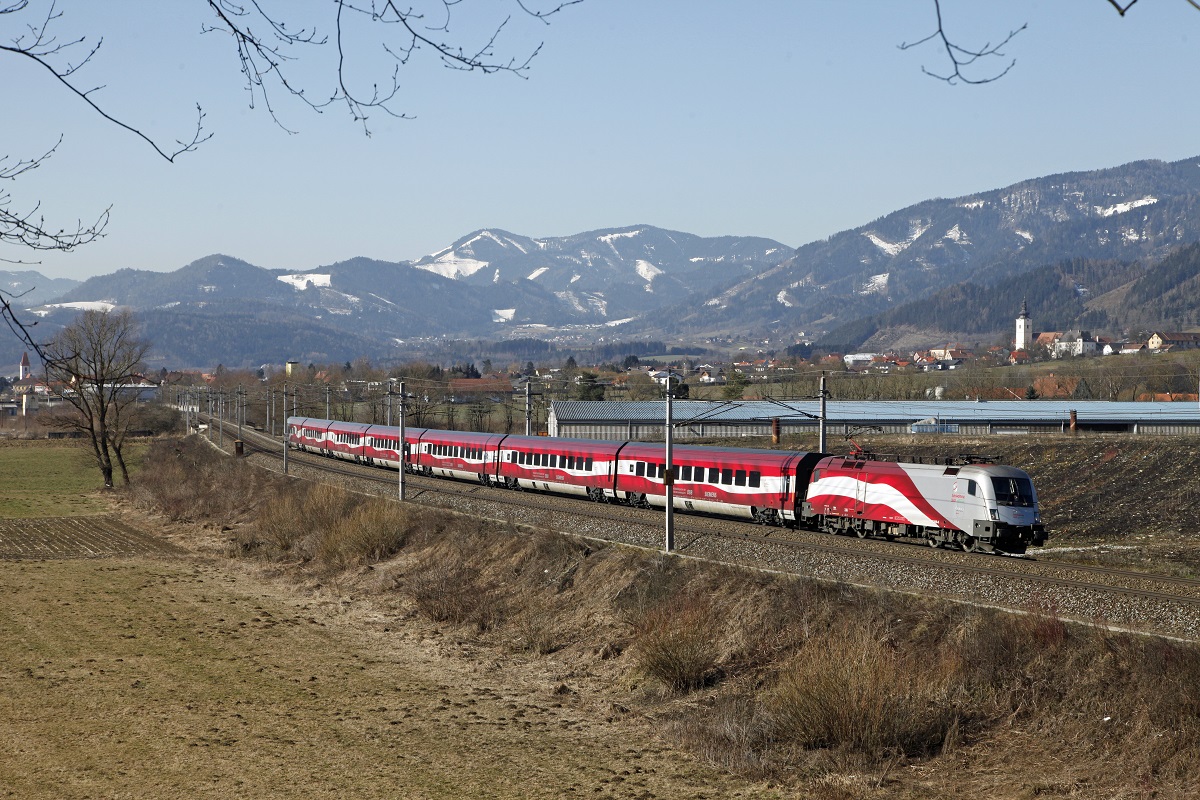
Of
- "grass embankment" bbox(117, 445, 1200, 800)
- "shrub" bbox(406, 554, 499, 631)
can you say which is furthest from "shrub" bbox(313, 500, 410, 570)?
"grass embankment" bbox(117, 445, 1200, 800)

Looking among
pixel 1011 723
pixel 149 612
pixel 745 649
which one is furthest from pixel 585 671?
pixel 149 612

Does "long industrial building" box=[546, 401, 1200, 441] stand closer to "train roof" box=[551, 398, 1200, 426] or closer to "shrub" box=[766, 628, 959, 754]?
"train roof" box=[551, 398, 1200, 426]

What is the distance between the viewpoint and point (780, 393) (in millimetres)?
111125

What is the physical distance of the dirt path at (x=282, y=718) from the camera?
19.1 metres

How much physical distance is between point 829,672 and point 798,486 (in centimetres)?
2034

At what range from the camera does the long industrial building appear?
86.0 m

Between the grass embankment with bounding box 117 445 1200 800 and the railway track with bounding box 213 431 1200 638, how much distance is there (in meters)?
1.70

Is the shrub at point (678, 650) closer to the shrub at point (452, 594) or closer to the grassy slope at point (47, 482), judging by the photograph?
the shrub at point (452, 594)

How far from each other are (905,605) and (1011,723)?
17.3 feet

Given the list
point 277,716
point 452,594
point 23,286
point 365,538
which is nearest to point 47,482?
point 365,538

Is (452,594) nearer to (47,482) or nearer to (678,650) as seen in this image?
(678,650)

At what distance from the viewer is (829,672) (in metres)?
20.9

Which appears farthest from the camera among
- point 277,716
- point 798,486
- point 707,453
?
point 707,453

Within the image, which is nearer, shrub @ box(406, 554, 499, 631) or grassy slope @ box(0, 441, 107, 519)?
shrub @ box(406, 554, 499, 631)
